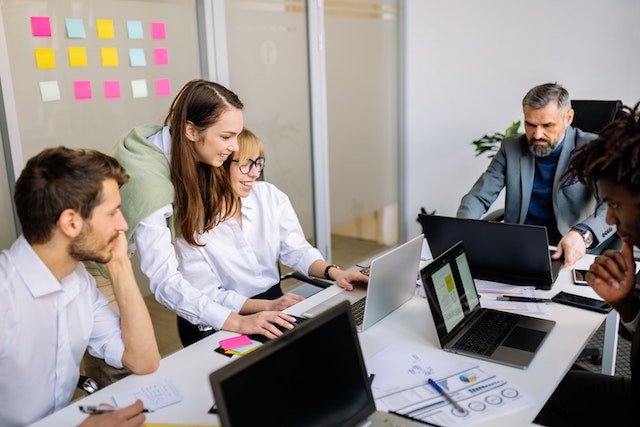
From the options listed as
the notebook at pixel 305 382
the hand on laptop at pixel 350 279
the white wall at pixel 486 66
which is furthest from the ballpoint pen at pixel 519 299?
the white wall at pixel 486 66

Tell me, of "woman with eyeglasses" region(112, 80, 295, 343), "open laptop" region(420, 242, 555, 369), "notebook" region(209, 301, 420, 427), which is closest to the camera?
"notebook" region(209, 301, 420, 427)

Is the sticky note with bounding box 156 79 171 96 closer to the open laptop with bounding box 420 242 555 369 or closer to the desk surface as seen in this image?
the desk surface

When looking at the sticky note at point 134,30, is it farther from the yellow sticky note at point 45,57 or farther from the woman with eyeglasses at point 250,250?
the woman with eyeglasses at point 250,250

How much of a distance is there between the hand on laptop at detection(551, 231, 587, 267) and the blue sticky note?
2170mm

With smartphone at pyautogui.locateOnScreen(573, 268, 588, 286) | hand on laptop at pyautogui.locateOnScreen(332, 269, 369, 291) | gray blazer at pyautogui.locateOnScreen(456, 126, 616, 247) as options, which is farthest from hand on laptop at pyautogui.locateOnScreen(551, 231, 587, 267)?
hand on laptop at pyautogui.locateOnScreen(332, 269, 369, 291)

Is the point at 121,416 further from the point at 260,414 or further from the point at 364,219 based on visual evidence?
the point at 364,219

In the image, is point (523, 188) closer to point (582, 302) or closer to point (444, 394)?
point (582, 302)

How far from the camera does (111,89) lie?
9.30ft

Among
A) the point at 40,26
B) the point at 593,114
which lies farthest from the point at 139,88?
the point at 593,114

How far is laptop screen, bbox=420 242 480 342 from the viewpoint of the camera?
172 centimetres

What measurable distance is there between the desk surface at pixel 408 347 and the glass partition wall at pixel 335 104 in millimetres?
1865

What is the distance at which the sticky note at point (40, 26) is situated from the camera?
2.53m

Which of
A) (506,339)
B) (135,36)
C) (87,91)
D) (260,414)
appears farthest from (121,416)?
(135,36)

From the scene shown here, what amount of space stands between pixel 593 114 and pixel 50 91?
255 centimetres
